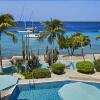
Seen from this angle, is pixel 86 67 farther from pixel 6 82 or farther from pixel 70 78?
pixel 6 82

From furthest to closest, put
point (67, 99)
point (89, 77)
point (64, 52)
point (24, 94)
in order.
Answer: point (64, 52) < point (89, 77) < point (24, 94) < point (67, 99)

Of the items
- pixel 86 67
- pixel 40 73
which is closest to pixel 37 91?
pixel 40 73

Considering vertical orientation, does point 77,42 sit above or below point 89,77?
above

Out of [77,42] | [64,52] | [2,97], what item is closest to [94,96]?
[2,97]

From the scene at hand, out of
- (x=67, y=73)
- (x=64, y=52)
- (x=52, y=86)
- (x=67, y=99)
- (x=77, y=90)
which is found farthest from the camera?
(x=64, y=52)

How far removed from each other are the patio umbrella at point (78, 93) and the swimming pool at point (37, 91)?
3.80 meters

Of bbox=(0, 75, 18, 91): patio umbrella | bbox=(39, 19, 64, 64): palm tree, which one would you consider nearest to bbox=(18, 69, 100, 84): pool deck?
bbox=(0, 75, 18, 91): patio umbrella

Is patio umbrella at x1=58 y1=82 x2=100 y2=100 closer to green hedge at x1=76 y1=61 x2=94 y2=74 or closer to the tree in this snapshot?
green hedge at x1=76 y1=61 x2=94 y2=74

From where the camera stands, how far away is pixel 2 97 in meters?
15.4

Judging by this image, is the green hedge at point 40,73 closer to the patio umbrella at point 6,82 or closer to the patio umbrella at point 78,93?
the patio umbrella at point 6,82

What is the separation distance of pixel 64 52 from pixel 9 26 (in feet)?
71.7

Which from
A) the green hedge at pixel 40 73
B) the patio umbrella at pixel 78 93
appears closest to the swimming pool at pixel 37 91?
the green hedge at pixel 40 73

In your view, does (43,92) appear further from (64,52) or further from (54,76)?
(64,52)

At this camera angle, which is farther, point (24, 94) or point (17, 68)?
point (17, 68)
